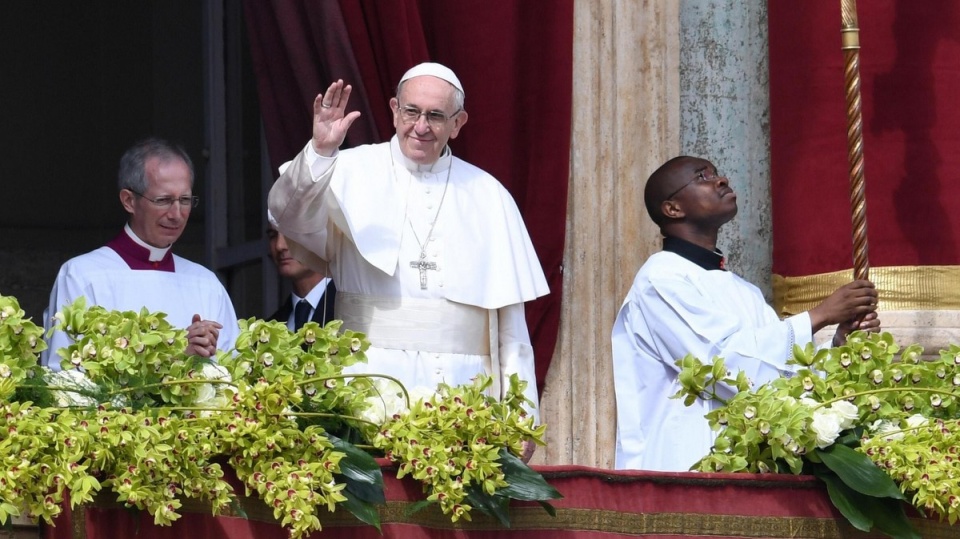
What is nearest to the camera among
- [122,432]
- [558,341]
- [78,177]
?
[122,432]

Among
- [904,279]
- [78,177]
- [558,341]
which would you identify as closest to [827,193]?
[904,279]

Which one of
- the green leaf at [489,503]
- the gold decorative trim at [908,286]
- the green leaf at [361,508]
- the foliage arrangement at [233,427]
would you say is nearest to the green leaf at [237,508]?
the foliage arrangement at [233,427]

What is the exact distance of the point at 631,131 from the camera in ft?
20.7

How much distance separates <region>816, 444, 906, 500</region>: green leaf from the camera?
3.88m

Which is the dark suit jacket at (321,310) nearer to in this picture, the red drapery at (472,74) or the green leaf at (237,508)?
the red drapery at (472,74)

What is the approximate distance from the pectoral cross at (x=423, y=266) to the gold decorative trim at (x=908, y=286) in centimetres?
169

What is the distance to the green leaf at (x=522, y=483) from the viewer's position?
374cm

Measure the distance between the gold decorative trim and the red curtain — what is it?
0.03 m

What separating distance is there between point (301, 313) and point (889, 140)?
2071 millimetres

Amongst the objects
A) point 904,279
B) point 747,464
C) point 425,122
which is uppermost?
point 425,122

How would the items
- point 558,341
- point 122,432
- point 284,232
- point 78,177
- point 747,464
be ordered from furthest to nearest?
point 78,177 → point 558,341 → point 284,232 → point 747,464 → point 122,432

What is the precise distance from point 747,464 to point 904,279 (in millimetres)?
2359

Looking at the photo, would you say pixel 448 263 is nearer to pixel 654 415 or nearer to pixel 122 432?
pixel 654 415

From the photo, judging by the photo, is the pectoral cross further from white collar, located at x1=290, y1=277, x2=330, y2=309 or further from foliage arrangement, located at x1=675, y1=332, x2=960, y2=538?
foliage arrangement, located at x1=675, y1=332, x2=960, y2=538
